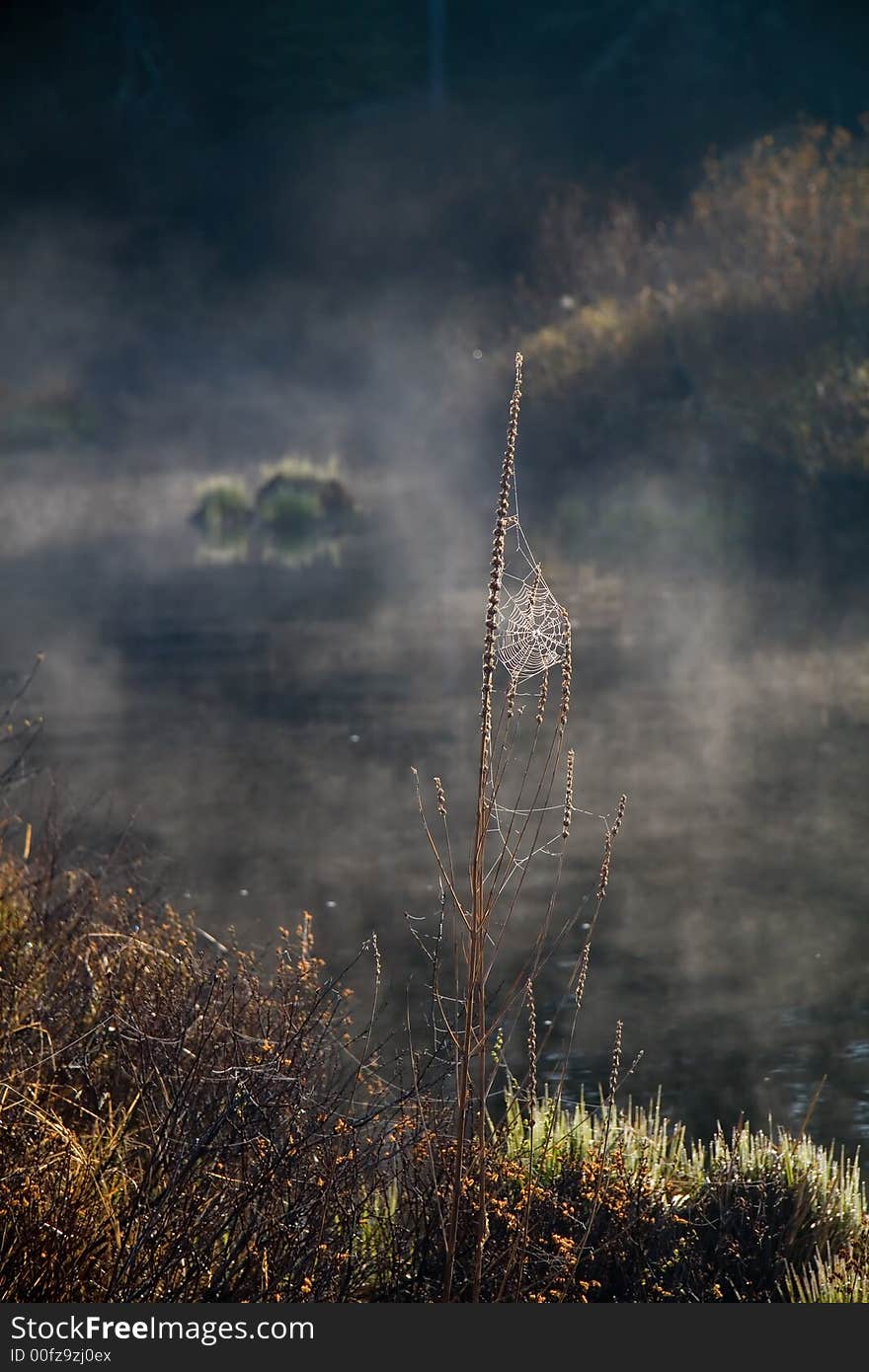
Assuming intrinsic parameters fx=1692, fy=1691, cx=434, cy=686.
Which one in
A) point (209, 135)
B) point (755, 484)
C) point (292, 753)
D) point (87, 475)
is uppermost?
point (209, 135)

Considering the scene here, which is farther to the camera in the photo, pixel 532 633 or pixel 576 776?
pixel 576 776

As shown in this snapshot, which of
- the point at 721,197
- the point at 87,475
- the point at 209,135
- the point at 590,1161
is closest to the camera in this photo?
the point at 590,1161

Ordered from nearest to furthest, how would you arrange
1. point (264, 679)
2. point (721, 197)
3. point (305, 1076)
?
point (305, 1076) < point (264, 679) < point (721, 197)

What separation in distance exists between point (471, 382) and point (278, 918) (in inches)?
820

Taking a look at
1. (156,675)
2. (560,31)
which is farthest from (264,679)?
(560,31)

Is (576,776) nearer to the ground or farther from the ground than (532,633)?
farther from the ground

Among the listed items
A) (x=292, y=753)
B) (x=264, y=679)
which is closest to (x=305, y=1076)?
(x=292, y=753)

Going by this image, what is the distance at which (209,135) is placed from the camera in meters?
37.0

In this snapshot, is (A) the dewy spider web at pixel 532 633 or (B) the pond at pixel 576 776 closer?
(A) the dewy spider web at pixel 532 633

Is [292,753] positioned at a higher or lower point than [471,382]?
lower

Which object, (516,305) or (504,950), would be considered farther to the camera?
(516,305)

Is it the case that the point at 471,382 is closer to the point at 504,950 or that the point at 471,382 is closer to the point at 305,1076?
the point at 504,950

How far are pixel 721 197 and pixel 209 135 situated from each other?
17102mm

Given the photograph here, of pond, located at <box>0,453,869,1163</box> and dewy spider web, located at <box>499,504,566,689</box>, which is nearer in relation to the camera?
dewy spider web, located at <box>499,504,566,689</box>
